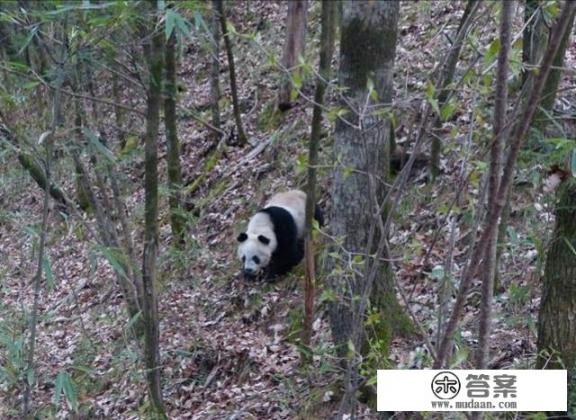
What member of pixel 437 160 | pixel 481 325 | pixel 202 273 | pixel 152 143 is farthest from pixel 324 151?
pixel 481 325

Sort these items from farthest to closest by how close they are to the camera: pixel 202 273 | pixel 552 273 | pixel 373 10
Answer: pixel 202 273
pixel 373 10
pixel 552 273

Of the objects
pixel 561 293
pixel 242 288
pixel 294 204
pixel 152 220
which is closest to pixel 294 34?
pixel 294 204

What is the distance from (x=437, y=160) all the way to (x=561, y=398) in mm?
4552

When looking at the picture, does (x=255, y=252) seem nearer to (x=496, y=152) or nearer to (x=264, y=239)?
(x=264, y=239)

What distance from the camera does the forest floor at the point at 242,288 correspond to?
17.4 feet

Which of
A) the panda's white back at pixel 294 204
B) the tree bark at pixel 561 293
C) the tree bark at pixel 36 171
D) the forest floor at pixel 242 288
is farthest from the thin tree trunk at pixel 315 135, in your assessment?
the panda's white back at pixel 294 204

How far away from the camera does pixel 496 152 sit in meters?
2.41

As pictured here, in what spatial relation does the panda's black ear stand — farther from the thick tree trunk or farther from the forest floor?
the thick tree trunk

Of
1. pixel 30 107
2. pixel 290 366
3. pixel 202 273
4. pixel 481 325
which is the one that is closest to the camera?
pixel 481 325

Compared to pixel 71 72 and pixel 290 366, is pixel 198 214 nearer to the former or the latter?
pixel 290 366

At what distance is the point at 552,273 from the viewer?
394 cm

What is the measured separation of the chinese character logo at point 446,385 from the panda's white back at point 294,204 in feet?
18.1

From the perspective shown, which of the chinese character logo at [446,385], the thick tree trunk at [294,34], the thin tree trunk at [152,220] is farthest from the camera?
the thick tree trunk at [294,34]

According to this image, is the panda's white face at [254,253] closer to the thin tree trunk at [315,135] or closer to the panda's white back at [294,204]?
the panda's white back at [294,204]
